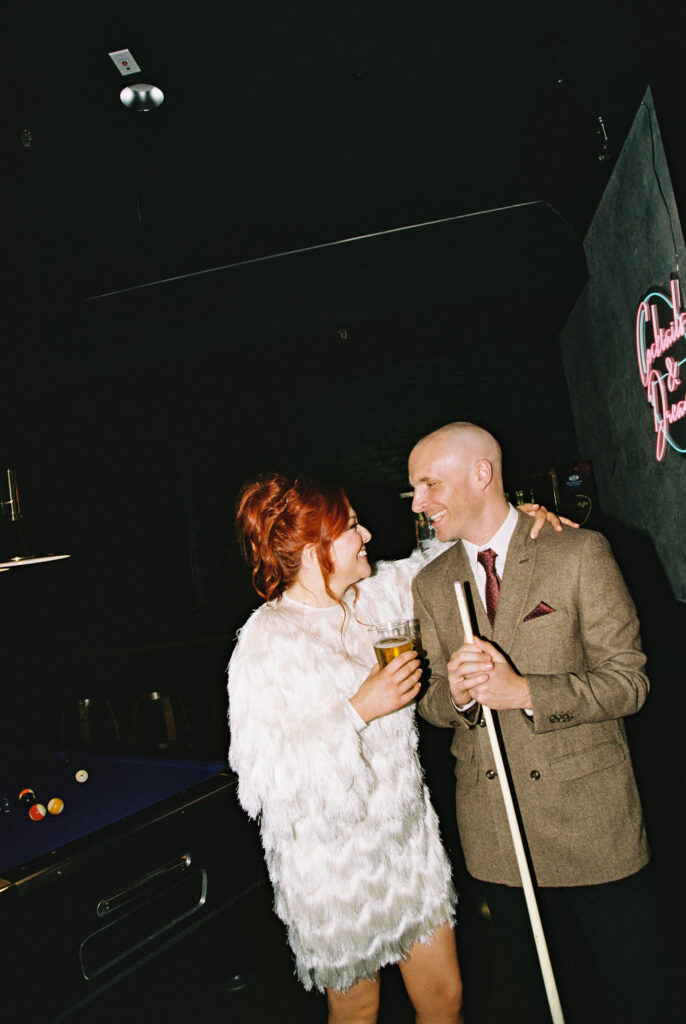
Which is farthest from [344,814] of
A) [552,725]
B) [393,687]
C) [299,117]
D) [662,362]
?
[299,117]

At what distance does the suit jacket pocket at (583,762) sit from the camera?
1.63 meters

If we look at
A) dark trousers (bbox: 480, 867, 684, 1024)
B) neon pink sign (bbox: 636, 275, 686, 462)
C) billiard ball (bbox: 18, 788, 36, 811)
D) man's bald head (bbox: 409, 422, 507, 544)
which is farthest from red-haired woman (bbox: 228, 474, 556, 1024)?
neon pink sign (bbox: 636, 275, 686, 462)

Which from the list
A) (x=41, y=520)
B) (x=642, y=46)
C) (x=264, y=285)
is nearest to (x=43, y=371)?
(x=41, y=520)

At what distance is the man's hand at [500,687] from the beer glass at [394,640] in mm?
229

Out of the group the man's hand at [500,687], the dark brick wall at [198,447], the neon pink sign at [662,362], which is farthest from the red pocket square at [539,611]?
the dark brick wall at [198,447]

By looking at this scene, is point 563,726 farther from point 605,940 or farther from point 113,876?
point 113,876

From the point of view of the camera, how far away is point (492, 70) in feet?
11.4

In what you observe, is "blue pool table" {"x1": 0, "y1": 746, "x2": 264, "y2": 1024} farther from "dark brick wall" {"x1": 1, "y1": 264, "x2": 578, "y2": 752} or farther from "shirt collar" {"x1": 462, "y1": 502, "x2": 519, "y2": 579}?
"dark brick wall" {"x1": 1, "y1": 264, "x2": 578, "y2": 752}

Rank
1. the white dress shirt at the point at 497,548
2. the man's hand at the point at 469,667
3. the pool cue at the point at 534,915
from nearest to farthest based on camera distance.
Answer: the pool cue at the point at 534,915
the man's hand at the point at 469,667
the white dress shirt at the point at 497,548

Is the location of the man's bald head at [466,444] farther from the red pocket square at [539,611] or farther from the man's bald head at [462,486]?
the red pocket square at [539,611]

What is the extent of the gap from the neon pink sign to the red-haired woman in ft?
7.36

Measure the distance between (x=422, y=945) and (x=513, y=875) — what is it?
0.40 meters

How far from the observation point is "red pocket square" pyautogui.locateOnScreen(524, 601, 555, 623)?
169cm

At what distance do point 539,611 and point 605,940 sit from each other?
83cm
